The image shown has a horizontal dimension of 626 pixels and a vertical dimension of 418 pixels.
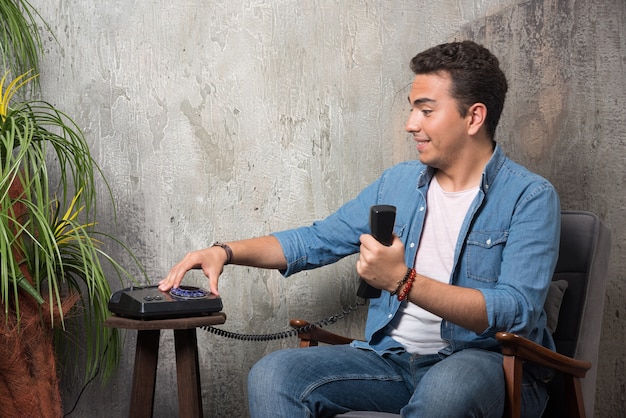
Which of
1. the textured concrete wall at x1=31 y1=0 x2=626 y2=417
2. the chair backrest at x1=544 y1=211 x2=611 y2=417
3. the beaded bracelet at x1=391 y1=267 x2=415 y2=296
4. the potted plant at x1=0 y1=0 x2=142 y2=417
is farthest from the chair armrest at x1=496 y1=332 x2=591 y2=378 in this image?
the potted plant at x1=0 y1=0 x2=142 y2=417

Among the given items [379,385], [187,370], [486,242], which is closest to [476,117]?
[486,242]

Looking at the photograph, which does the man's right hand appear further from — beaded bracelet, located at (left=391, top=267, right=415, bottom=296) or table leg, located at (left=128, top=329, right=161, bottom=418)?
beaded bracelet, located at (left=391, top=267, right=415, bottom=296)

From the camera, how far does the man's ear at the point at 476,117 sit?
2123mm

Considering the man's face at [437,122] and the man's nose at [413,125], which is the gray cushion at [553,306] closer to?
the man's face at [437,122]

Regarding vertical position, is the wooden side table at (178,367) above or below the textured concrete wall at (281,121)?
below

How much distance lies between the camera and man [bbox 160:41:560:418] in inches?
70.8

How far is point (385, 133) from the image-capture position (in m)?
2.74

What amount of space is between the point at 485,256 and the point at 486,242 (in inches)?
1.5

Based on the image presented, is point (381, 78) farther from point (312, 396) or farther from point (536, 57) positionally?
point (312, 396)

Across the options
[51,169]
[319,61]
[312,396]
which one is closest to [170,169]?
[51,169]

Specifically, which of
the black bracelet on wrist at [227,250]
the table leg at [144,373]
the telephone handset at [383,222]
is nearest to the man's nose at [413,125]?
the telephone handset at [383,222]

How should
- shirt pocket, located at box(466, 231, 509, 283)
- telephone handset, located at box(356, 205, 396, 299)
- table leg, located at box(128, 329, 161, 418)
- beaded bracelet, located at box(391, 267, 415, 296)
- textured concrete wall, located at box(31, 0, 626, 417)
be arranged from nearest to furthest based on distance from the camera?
1. telephone handset, located at box(356, 205, 396, 299)
2. beaded bracelet, located at box(391, 267, 415, 296)
3. table leg, located at box(128, 329, 161, 418)
4. shirt pocket, located at box(466, 231, 509, 283)
5. textured concrete wall, located at box(31, 0, 626, 417)

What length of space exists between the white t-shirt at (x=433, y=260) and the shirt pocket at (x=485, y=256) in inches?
2.4

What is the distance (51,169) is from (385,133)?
3.90ft
